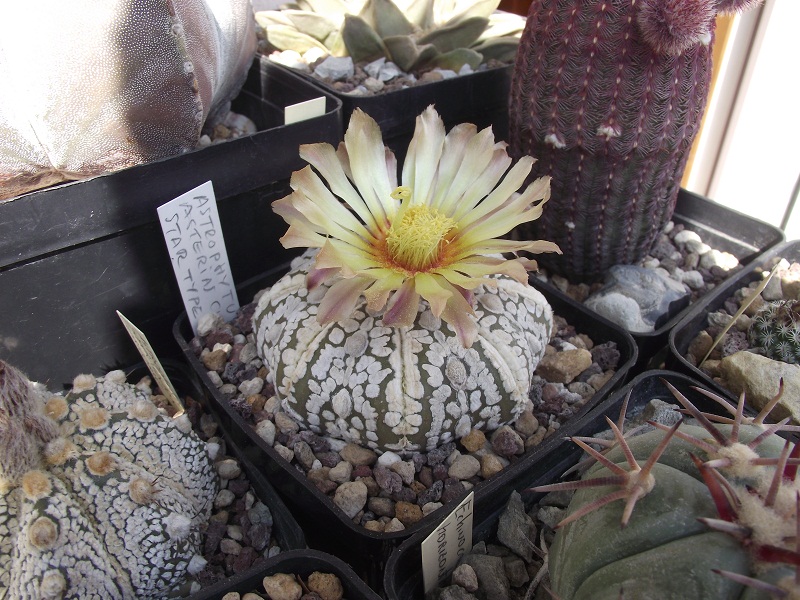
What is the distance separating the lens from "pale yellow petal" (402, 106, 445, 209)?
2.71 feet

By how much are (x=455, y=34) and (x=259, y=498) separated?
102cm

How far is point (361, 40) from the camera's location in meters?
1.34

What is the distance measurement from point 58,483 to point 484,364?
455 mm

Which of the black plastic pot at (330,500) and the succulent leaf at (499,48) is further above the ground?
the succulent leaf at (499,48)

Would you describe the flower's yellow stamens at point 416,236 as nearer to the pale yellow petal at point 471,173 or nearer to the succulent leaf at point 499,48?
the pale yellow petal at point 471,173

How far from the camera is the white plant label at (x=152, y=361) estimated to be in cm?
83

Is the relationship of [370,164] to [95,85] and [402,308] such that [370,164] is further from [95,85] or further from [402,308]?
[95,85]

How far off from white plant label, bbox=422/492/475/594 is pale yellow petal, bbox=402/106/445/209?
38 centimetres

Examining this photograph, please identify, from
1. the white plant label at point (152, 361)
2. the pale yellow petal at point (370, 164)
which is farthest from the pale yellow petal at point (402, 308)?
the white plant label at point (152, 361)

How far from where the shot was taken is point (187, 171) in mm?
919

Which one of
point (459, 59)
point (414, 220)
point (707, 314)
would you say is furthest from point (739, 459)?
point (459, 59)

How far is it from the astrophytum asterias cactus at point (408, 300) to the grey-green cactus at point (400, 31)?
1.90 ft

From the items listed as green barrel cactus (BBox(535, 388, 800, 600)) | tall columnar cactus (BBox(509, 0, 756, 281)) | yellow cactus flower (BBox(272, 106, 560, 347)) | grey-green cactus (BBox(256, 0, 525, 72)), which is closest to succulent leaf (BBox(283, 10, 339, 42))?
grey-green cactus (BBox(256, 0, 525, 72))

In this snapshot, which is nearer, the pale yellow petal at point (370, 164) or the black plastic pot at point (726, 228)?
the pale yellow petal at point (370, 164)
